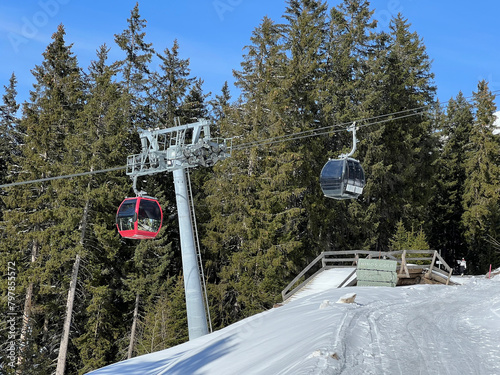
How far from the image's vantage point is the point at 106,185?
3064cm

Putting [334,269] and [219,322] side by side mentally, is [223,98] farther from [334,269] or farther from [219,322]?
[334,269]

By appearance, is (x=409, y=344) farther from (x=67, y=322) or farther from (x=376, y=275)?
(x=67, y=322)

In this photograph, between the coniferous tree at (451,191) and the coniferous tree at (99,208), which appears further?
the coniferous tree at (451,191)

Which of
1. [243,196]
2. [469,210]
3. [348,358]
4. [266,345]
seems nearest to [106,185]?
[243,196]

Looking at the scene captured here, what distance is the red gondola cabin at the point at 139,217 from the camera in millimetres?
15695

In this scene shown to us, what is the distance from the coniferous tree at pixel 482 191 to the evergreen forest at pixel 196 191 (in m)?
6.69

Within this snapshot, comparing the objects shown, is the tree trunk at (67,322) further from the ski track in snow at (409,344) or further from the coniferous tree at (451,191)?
the coniferous tree at (451,191)

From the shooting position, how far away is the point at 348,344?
7.57 meters

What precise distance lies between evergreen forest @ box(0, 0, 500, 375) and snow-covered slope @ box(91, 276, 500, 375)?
46.6ft

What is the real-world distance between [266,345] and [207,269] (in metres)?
26.5

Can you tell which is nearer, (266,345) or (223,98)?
(266,345)

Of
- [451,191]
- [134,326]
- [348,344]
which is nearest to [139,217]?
[348,344]

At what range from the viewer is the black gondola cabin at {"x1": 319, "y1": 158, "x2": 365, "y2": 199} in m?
16.1

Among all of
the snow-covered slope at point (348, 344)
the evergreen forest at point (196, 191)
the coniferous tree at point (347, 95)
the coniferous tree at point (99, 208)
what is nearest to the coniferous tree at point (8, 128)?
the evergreen forest at point (196, 191)
